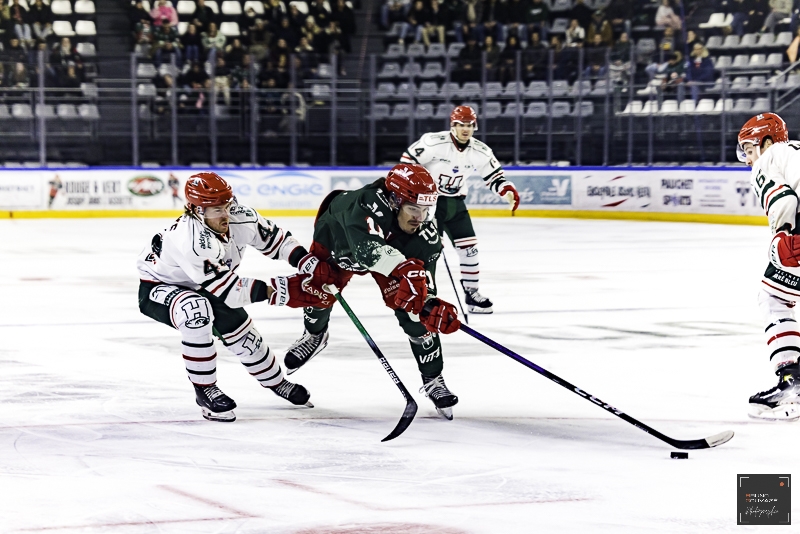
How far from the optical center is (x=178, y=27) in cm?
1702

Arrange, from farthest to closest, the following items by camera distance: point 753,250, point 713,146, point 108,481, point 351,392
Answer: point 713,146 < point 753,250 < point 351,392 < point 108,481

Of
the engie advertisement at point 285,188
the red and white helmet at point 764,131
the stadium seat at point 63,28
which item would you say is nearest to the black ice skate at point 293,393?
the red and white helmet at point 764,131

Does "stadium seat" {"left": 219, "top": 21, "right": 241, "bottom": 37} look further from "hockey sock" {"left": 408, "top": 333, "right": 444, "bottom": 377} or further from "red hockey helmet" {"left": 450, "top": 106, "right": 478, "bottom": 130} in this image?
"hockey sock" {"left": 408, "top": 333, "right": 444, "bottom": 377}

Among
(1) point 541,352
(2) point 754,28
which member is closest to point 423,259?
(1) point 541,352

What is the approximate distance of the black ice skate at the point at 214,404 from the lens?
4.19m

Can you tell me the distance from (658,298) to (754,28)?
8862mm

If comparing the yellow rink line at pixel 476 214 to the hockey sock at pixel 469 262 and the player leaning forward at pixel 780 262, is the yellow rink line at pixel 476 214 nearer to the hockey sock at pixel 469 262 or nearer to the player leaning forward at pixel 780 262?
the hockey sock at pixel 469 262

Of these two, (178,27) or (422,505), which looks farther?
(178,27)

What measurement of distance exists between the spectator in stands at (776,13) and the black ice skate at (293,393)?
1237 cm

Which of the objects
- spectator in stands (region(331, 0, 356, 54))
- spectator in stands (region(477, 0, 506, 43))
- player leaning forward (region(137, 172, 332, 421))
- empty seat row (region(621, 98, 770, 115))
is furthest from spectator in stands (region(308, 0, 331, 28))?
player leaning forward (region(137, 172, 332, 421))

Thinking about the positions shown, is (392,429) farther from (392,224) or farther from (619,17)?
(619,17)

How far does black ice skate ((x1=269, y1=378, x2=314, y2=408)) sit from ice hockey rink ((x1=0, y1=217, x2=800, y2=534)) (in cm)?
4

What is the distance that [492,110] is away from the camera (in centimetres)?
1480

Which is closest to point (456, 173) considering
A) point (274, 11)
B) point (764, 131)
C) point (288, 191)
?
point (764, 131)
